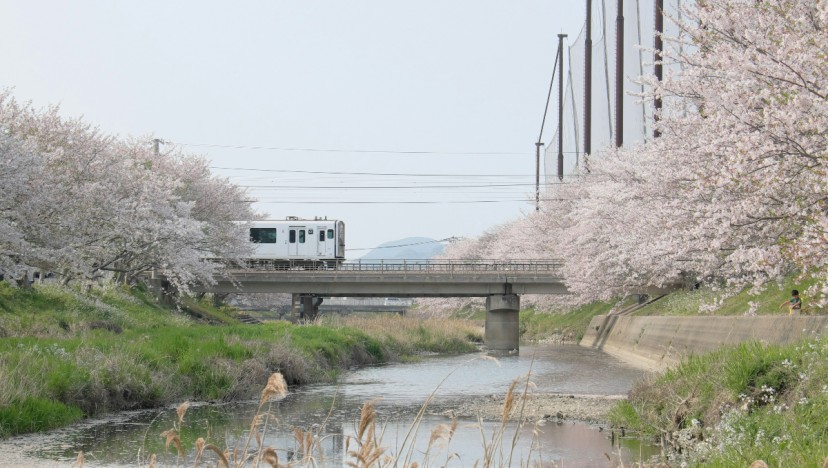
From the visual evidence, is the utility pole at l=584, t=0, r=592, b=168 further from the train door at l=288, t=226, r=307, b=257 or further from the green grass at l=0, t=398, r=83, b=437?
the green grass at l=0, t=398, r=83, b=437

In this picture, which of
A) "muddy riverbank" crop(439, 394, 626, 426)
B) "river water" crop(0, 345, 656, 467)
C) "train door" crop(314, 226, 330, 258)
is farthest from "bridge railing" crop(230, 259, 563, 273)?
"muddy riverbank" crop(439, 394, 626, 426)

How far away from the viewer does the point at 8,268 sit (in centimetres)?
2580

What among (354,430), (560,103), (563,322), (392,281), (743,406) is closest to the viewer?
(354,430)

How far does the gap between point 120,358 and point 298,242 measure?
4207cm

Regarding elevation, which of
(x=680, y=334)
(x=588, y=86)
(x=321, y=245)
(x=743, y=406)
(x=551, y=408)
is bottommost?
(x=551, y=408)

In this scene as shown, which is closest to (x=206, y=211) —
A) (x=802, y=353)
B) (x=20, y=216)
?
(x=20, y=216)

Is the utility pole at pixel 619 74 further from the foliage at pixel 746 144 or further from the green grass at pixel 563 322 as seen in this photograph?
the foliage at pixel 746 144

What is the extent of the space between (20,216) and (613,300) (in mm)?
36215

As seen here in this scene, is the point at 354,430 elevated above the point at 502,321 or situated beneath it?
situated beneath

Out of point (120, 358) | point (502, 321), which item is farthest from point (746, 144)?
point (502, 321)

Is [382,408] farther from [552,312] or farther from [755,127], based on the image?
[552,312]

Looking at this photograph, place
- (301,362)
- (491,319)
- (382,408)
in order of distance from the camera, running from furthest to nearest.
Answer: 1. (491,319)
2. (301,362)
3. (382,408)

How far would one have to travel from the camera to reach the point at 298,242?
59969mm

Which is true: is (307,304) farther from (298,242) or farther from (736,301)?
(736,301)
